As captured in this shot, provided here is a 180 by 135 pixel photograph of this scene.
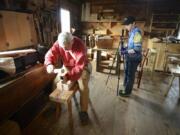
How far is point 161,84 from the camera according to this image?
10.2ft

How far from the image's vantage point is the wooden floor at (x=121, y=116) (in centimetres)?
171

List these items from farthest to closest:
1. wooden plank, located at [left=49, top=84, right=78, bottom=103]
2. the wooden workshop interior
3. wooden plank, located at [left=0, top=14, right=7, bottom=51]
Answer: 1. wooden plank, located at [left=0, top=14, right=7, bottom=51]
2. the wooden workshop interior
3. wooden plank, located at [left=49, top=84, right=78, bottom=103]

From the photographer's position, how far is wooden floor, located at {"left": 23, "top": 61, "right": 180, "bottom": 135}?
5.61 ft

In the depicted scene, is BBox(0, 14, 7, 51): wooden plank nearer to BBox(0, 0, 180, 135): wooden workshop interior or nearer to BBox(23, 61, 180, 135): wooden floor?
BBox(0, 0, 180, 135): wooden workshop interior

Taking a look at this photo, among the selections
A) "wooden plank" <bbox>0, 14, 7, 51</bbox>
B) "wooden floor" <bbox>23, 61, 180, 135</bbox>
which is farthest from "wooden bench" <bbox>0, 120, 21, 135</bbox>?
"wooden plank" <bbox>0, 14, 7, 51</bbox>

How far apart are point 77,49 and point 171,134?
63.9 inches

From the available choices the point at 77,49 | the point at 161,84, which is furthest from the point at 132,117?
the point at 161,84

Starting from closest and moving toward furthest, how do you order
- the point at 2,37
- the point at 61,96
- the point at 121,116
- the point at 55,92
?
the point at 61,96 → the point at 55,92 → the point at 2,37 → the point at 121,116

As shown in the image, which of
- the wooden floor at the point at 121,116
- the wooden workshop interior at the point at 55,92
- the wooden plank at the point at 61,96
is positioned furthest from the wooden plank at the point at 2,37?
the wooden floor at the point at 121,116

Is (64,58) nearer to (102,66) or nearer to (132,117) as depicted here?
(132,117)

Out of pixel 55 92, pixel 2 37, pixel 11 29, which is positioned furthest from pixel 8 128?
pixel 11 29

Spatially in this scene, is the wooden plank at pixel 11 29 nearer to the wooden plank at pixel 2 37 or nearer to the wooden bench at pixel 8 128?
the wooden plank at pixel 2 37

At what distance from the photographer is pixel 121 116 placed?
78.0 inches

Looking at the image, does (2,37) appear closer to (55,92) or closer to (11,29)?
(11,29)
